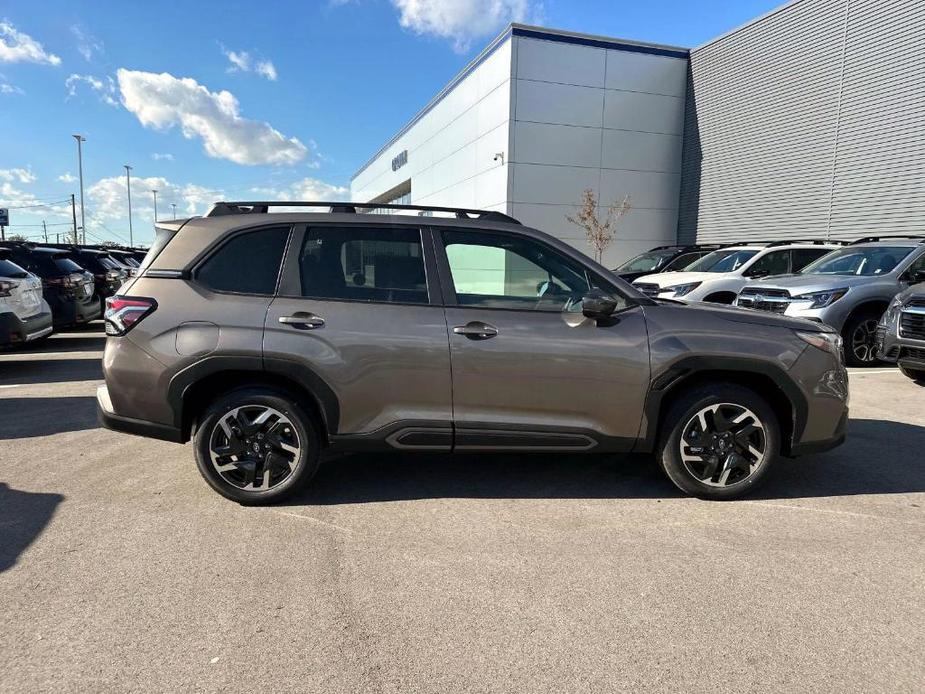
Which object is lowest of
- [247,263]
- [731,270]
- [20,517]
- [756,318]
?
[20,517]

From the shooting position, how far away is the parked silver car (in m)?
8.30

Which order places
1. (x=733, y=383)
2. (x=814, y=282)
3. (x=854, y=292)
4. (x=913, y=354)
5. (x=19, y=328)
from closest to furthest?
1. (x=733, y=383)
2. (x=913, y=354)
3. (x=19, y=328)
4. (x=854, y=292)
5. (x=814, y=282)

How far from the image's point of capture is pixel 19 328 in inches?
307

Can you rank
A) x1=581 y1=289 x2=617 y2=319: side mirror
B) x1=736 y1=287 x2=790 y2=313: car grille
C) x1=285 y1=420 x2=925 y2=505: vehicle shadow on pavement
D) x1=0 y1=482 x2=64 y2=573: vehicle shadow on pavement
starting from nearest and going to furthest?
1. x1=0 y1=482 x2=64 y2=573: vehicle shadow on pavement
2. x1=581 y1=289 x2=617 y2=319: side mirror
3. x1=285 y1=420 x2=925 y2=505: vehicle shadow on pavement
4. x1=736 y1=287 x2=790 y2=313: car grille

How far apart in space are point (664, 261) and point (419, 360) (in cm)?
1073

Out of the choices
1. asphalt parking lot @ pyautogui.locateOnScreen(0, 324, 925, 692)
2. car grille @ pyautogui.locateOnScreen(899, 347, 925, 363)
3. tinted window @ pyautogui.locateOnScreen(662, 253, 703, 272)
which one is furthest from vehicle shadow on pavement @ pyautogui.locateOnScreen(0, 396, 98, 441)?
tinted window @ pyautogui.locateOnScreen(662, 253, 703, 272)

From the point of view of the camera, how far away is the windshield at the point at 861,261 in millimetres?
8766

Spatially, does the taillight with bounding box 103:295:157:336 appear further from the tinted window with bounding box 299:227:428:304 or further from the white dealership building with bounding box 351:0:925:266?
the white dealership building with bounding box 351:0:925:266

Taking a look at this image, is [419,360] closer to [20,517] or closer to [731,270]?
[20,517]

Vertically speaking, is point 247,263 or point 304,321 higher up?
point 247,263

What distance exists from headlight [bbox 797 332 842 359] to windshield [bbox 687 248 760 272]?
7008mm

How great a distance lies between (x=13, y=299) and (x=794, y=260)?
12.3 meters

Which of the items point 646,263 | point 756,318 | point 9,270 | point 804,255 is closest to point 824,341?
point 756,318

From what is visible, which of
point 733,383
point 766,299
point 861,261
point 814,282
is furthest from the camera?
point 861,261
